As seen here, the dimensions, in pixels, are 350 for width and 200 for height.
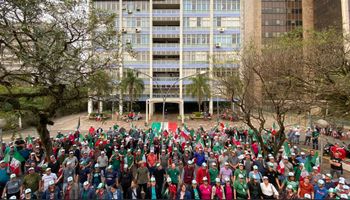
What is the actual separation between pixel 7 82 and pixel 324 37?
46.0 feet

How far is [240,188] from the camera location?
7.05 metres

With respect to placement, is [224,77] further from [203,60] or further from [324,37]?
[203,60]

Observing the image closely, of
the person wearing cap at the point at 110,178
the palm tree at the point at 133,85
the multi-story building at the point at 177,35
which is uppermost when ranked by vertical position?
the multi-story building at the point at 177,35

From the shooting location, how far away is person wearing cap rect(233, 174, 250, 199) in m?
7.03

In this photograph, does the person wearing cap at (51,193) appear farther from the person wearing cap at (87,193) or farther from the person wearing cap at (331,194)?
the person wearing cap at (331,194)

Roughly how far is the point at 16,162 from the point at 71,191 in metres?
4.01

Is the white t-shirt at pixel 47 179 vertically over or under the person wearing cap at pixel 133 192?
over

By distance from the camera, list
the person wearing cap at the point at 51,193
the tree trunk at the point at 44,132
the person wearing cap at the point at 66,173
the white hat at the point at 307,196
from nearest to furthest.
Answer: the white hat at the point at 307,196, the person wearing cap at the point at 51,193, the person wearing cap at the point at 66,173, the tree trunk at the point at 44,132

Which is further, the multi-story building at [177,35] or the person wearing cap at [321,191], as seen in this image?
the multi-story building at [177,35]

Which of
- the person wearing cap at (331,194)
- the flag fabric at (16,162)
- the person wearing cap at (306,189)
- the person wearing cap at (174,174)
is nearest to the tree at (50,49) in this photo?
the flag fabric at (16,162)

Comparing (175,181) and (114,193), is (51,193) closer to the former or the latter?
(114,193)

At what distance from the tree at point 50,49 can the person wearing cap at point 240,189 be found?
6.72m

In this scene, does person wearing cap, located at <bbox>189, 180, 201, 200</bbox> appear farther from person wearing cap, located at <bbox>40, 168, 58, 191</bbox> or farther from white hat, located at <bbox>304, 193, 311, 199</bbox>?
person wearing cap, located at <bbox>40, 168, 58, 191</bbox>

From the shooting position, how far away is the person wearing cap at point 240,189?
703 centimetres
